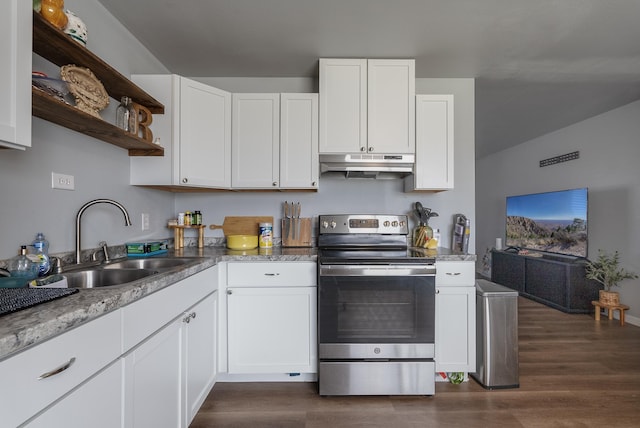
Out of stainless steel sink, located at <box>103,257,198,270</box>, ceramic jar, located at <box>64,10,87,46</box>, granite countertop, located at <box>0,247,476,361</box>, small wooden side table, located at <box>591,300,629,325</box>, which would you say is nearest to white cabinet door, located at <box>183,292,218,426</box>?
stainless steel sink, located at <box>103,257,198,270</box>

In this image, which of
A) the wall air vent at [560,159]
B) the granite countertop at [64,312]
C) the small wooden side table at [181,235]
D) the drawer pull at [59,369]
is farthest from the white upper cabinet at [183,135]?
the wall air vent at [560,159]

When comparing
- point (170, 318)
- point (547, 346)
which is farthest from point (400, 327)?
point (547, 346)

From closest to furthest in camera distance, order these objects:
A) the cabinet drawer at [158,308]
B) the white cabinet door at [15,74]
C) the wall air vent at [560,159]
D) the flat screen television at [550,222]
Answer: the white cabinet door at [15,74], the cabinet drawer at [158,308], the flat screen television at [550,222], the wall air vent at [560,159]

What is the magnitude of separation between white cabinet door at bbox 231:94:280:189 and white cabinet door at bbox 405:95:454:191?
3.66ft

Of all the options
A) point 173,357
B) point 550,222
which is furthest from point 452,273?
point 550,222

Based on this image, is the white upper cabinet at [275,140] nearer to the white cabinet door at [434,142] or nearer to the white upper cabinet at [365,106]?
the white upper cabinet at [365,106]

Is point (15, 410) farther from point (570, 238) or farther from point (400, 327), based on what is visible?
point (570, 238)

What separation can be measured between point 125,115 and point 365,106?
1.62 meters

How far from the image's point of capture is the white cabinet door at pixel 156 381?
42.7 inches

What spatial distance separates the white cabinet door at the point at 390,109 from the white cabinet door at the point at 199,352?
1.63m

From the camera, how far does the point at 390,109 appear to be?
2.33 meters

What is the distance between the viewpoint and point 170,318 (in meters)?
1.36

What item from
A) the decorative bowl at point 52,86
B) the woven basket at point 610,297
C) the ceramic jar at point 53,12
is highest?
the ceramic jar at point 53,12

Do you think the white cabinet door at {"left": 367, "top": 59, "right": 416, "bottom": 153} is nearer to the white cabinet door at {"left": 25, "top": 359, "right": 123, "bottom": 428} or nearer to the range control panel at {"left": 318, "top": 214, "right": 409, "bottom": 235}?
the range control panel at {"left": 318, "top": 214, "right": 409, "bottom": 235}
